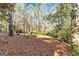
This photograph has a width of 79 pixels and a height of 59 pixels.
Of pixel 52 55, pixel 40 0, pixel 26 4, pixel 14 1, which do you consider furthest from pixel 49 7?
pixel 52 55

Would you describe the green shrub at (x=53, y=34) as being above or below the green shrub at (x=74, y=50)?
above

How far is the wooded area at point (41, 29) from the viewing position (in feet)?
4.31

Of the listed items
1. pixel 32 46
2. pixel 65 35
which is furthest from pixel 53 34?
pixel 32 46

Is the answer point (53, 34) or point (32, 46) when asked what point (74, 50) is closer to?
point (53, 34)

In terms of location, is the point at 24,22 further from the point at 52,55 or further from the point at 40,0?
the point at 52,55

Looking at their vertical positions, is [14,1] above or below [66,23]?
above

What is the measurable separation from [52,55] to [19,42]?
31 cm

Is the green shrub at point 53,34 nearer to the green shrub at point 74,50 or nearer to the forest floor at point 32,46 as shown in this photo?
Result: the forest floor at point 32,46

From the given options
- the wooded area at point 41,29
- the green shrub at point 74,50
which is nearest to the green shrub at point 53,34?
the wooded area at point 41,29

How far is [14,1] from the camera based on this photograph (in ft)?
4.33

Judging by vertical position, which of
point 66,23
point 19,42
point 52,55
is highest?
point 66,23

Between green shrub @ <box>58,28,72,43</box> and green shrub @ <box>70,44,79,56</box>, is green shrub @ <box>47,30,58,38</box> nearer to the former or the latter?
green shrub @ <box>58,28,72,43</box>

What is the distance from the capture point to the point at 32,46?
1313mm

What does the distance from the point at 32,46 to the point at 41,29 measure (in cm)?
17
